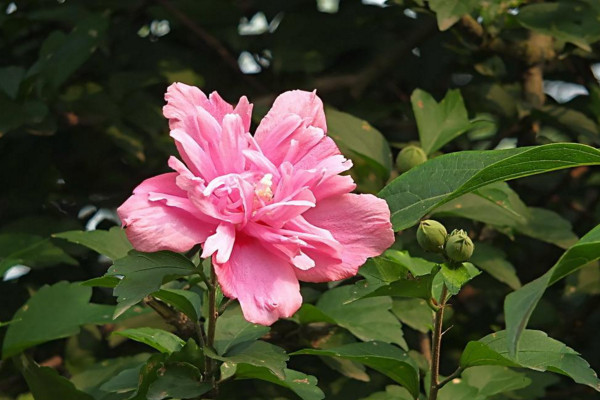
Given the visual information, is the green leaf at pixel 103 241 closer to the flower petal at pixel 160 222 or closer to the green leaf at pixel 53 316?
the green leaf at pixel 53 316

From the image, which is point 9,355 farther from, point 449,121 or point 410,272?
point 449,121

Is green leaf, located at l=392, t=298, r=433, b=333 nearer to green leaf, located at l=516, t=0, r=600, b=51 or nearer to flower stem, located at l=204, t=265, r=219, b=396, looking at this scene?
flower stem, located at l=204, t=265, r=219, b=396

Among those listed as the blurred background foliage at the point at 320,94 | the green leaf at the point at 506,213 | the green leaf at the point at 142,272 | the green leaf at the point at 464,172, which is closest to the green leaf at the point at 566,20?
the blurred background foliage at the point at 320,94

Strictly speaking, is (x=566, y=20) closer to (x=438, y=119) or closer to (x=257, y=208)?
(x=438, y=119)

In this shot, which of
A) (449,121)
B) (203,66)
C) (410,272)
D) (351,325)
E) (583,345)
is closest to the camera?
(410,272)

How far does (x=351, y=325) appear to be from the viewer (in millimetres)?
1154

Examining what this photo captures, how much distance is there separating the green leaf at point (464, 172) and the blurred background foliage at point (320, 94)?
15.8 inches

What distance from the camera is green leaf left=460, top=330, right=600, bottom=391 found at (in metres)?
0.85

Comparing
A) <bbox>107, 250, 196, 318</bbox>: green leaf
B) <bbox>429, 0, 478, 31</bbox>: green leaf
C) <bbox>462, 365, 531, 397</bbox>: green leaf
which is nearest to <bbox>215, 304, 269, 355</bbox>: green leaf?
<bbox>107, 250, 196, 318</bbox>: green leaf

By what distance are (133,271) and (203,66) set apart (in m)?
0.98

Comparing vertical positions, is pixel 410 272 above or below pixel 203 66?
above

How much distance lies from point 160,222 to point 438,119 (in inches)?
25.6

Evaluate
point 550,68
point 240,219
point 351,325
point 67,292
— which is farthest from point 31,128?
point 550,68

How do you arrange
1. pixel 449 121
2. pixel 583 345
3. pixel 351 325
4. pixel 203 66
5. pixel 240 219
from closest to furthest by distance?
pixel 240 219
pixel 351 325
pixel 449 121
pixel 583 345
pixel 203 66
